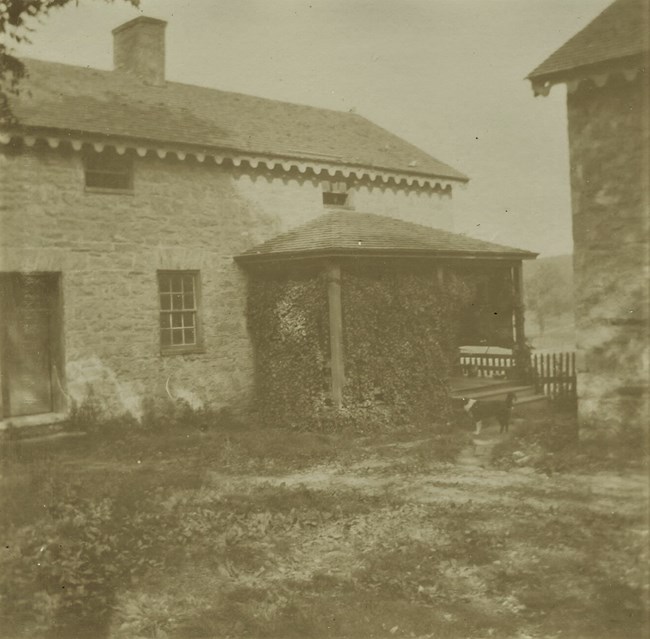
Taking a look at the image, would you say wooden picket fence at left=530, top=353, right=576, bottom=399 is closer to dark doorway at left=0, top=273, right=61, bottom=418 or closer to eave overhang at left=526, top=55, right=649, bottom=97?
eave overhang at left=526, top=55, right=649, bottom=97

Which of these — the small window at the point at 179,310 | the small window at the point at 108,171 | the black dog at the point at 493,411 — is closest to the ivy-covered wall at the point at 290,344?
the small window at the point at 179,310

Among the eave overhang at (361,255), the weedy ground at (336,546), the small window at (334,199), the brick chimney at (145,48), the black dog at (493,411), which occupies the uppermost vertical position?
the brick chimney at (145,48)

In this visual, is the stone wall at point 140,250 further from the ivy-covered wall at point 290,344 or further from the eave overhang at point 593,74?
the eave overhang at point 593,74

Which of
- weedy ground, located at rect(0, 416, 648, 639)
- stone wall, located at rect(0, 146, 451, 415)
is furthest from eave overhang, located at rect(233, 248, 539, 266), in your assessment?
weedy ground, located at rect(0, 416, 648, 639)

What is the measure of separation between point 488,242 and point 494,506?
32.5 ft

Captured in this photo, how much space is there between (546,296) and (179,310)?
27.5 metres

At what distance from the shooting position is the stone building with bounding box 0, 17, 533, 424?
41.3 ft

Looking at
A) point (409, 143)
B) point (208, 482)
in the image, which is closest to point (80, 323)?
point (208, 482)

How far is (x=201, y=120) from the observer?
15398 millimetres

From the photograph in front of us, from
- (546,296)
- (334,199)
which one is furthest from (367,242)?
(546,296)

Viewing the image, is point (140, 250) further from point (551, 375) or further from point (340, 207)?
point (551, 375)

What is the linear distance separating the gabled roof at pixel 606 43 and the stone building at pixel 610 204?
0.05 ft

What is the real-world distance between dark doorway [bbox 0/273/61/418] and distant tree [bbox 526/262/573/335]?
28.6 metres

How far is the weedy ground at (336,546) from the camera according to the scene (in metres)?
5.45
